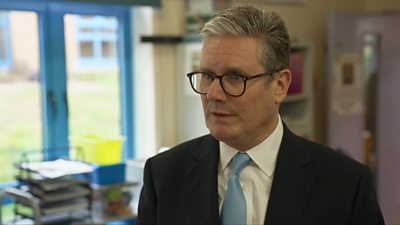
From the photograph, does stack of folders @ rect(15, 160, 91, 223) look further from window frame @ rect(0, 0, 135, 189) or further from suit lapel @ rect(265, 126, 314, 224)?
suit lapel @ rect(265, 126, 314, 224)

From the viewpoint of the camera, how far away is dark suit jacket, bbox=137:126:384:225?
1192 mm

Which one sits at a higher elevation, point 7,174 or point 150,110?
point 150,110

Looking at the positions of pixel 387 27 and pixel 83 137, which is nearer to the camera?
pixel 83 137

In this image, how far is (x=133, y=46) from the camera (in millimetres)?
3227

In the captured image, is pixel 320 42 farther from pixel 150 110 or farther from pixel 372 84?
pixel 150 110

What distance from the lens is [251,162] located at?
126 centimetres

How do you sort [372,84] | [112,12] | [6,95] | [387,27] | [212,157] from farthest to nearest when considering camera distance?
1. [372,84]
2. [387,27]
3. [112,12]
4. [6,95]
5. [212,157]

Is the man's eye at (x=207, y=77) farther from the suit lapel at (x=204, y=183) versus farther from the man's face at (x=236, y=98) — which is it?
the suit lapel at (x=204, y=183)

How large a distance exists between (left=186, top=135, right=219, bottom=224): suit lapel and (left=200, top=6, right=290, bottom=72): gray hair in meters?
0.27

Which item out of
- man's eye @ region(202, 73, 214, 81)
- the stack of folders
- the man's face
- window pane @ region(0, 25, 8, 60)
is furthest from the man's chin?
window pane @ region(0, 25, 8, 60)

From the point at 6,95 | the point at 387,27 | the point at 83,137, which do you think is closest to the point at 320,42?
the point at 387,27

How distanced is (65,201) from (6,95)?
701mm

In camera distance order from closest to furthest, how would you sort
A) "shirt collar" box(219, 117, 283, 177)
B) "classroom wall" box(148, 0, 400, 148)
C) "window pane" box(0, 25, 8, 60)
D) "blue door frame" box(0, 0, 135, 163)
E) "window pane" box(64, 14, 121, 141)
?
"shirt collar" box(219, 117, 283, 177), "window pane" box(0, 25, 8, 60), "blue door frame" box(0, 0, 135, 163), "window pane" box(64, 14, 121, 141), "classroom wall" box(148, 0, 400, 148)

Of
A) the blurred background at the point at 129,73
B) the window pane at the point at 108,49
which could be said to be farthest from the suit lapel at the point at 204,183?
the window pane at the point at 108,49
